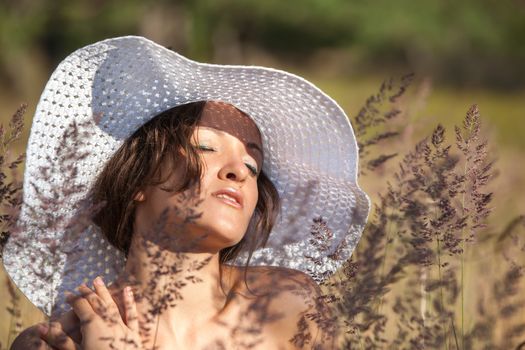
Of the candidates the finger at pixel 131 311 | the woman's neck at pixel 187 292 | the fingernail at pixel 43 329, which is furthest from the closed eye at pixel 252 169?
the fingernail at pixel 43 329

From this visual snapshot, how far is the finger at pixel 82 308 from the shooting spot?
8.25 feet

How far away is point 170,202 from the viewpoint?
268 cm

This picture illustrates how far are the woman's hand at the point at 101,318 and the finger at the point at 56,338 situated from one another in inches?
2.3

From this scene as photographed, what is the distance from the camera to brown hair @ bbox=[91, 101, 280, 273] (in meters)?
2.75

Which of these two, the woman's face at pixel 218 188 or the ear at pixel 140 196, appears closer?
the woman's face at pixel 218 188

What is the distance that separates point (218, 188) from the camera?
8.65 feet

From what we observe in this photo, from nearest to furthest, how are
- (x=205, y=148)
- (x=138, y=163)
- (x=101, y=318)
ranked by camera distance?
(x=101, y=318) < (x=205, y=148) < (x=138, y=163)

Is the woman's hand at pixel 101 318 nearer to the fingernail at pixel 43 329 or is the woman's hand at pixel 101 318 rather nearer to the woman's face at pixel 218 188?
the fingernail at pixel 43 329

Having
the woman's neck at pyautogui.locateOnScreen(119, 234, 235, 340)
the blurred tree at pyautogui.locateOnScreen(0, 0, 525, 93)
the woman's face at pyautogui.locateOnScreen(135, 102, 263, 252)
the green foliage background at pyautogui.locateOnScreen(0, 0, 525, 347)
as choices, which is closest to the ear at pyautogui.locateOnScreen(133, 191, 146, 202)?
the woman's face at pyautogui.locateOnScreen(135, 102, 263, 252)

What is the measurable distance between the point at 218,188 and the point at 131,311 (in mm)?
394

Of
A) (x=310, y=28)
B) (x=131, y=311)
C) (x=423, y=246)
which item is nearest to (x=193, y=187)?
(x=131, y=311)

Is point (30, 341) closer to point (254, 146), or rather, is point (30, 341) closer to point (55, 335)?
point (55, 335)

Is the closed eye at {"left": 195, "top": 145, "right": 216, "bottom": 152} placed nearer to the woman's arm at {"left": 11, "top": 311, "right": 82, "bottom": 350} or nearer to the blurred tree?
the woman's arm at {"left": 11, "top": 311, "right": 82, "bottom": 350}

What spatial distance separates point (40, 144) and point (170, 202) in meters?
0.42
